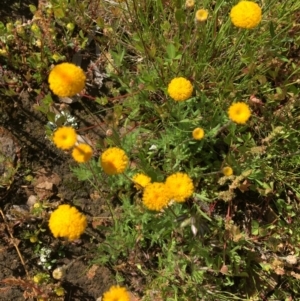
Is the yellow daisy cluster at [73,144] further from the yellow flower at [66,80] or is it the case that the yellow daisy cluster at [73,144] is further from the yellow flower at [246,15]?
the yellow flower at [246,15]

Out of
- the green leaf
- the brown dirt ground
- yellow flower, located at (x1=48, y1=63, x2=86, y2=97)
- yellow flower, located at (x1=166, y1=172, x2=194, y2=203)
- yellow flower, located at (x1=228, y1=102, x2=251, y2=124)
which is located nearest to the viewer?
yellow flower, located at (x1=48, y1=63, x2=86, y2=97)

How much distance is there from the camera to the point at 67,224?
1650 mm

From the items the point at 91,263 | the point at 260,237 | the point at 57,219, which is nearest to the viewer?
the point at 57,219

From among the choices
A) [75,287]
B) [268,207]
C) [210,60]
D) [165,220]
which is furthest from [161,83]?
[75,287]

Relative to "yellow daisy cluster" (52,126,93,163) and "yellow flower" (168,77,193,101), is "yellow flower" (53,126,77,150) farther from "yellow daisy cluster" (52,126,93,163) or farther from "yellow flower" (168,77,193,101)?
"yellow flower" (168,77,193,101)

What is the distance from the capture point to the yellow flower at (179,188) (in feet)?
5.74

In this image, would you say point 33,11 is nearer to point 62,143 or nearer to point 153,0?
point 153,0

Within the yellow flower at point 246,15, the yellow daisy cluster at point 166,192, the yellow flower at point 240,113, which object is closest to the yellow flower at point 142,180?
the yellow daisy cluster at point 166,192

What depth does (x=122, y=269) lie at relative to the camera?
7.91 feet

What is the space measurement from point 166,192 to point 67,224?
42 centimetres

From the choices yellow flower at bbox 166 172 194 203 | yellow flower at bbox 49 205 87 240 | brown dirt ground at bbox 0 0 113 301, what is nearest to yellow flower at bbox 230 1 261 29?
yellow flower at bbox 166 172 194 203

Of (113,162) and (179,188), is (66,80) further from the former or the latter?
(179,188)

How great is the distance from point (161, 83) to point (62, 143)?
865 mm

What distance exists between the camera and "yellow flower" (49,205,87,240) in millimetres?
1647
